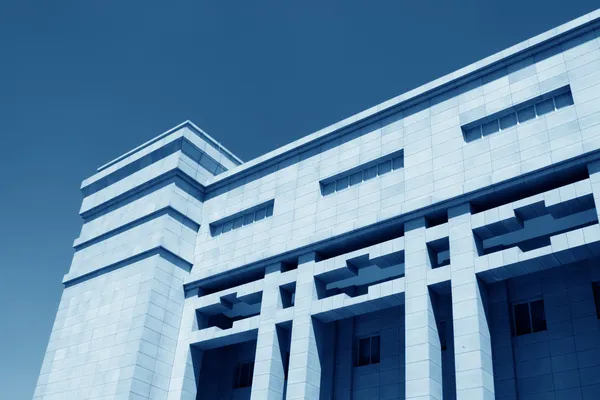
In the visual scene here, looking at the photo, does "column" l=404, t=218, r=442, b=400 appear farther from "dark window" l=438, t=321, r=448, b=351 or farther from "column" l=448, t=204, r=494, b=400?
"dark window" l=438, t=321, r=448, b=351

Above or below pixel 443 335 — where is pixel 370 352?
below

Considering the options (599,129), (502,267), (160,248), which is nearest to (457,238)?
(502,267)

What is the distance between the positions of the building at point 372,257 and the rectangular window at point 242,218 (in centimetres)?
14

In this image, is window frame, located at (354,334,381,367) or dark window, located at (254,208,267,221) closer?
window frame, located at (354,334,381,367)

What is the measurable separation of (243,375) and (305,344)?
9063mm

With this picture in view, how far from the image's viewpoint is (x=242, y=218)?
4500 centimetres

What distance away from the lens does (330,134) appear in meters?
42.0

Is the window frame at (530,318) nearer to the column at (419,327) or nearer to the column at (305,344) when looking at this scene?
the column at (419,327)

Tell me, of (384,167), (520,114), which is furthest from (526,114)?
(384,167)

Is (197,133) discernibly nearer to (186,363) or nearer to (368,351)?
(186,363)

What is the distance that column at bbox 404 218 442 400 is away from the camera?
30.2 m

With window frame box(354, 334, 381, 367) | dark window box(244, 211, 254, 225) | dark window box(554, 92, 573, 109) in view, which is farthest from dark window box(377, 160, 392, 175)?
dark window box(244, 211, 254, 225)

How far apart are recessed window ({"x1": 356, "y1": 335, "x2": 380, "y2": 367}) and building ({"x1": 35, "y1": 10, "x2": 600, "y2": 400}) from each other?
0.09 metres

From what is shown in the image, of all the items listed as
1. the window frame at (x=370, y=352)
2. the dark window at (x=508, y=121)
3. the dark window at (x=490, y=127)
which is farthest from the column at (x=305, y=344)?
the dark window at (x=508, y=121)
